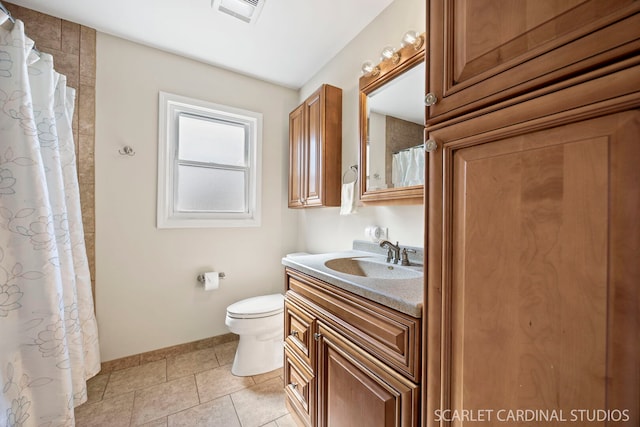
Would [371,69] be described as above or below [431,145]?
above

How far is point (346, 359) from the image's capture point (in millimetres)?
978

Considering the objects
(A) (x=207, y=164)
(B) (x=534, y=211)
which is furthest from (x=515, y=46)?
(A) (x=207, y=164)

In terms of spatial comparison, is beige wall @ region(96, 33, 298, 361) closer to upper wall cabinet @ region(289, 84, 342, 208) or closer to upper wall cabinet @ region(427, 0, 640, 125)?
upper wall cabinet @ region(289, 84, 342, 208)

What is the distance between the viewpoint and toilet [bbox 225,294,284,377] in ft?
5.77

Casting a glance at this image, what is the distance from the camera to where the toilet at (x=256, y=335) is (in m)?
1.76

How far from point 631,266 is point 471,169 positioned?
0.31 metres

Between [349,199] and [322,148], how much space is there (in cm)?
43

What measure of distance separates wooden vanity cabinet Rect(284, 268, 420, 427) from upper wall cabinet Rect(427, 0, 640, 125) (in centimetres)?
62

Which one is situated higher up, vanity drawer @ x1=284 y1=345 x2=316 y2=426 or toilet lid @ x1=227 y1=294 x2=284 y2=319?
toilet lid @ x1=227 y1=294 x2=284 y2=319

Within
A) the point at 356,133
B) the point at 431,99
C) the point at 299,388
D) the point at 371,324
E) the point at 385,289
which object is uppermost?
the point at 356,133

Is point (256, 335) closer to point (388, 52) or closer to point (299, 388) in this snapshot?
point (299, 388)

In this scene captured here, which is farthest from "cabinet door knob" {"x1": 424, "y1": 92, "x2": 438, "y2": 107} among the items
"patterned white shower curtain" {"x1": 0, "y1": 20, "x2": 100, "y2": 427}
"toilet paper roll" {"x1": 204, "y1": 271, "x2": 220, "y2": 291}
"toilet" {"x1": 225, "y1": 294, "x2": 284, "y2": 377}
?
"toilet paper roll" {"x1": 204, "y1": 271, "x2": 220, "y2": 291}

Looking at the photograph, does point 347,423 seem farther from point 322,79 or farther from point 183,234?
point 322,79

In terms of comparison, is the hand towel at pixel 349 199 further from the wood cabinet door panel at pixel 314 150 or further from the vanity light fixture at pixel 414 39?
the vanity light fixture at pixel 414 39
